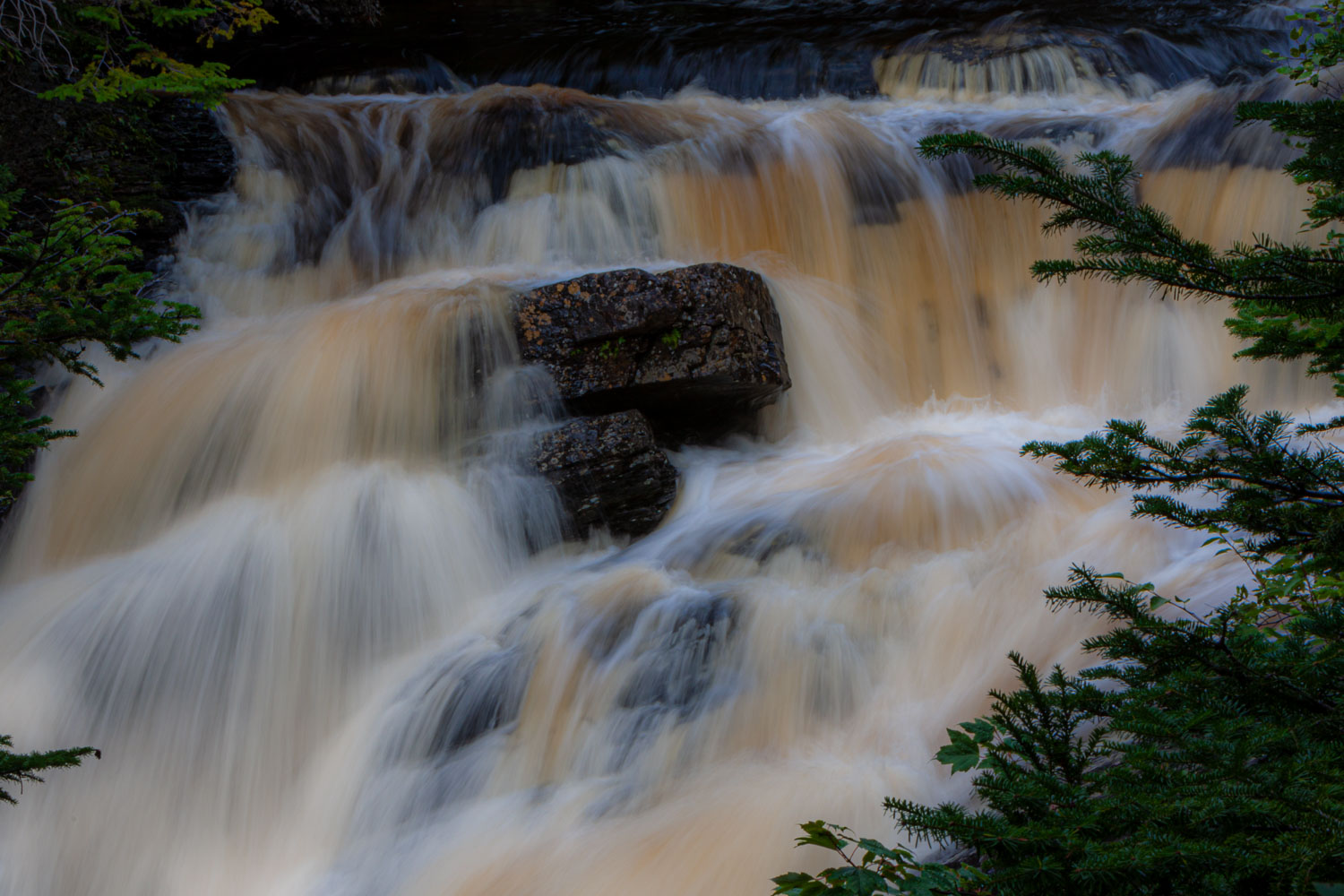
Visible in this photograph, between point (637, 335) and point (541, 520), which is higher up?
point (637, 335)

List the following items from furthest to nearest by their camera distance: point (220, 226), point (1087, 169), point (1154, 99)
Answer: point (1154, 99) → point (1087, 169) → point (220, 226)

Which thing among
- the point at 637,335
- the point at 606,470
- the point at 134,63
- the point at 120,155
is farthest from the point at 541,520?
the point at 120,155

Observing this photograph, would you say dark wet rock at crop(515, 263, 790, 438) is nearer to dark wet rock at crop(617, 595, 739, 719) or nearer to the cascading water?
the cascading water

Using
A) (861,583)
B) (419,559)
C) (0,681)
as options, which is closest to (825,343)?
(861,583)

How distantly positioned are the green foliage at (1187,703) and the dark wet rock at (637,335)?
3783 mm

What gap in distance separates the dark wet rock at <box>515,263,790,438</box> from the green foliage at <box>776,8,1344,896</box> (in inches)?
149

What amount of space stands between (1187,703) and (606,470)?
4.14 m

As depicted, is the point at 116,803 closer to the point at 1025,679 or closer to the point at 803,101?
the point at 1025,679

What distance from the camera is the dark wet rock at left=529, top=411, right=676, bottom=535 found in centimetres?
561

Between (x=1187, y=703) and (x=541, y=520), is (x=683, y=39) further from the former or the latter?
(x=1187, y=703)

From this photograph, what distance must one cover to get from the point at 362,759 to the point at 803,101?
353 inches

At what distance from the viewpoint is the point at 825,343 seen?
718 cm

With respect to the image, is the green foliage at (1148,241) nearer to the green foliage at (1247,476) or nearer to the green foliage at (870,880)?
the green foliage at (1247,476)

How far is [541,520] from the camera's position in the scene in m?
5.57
